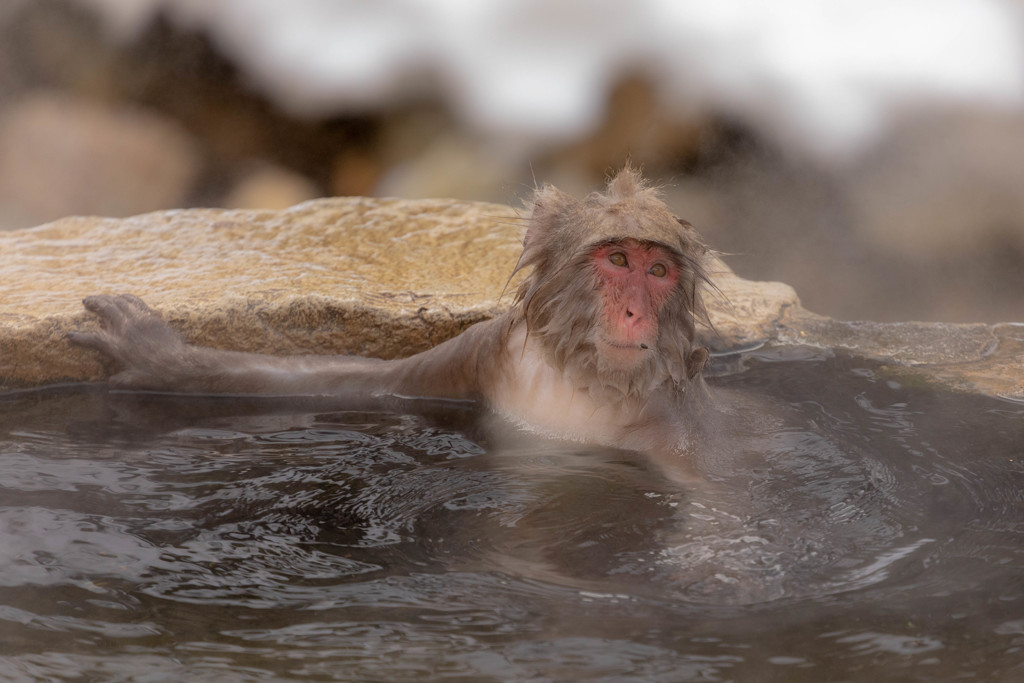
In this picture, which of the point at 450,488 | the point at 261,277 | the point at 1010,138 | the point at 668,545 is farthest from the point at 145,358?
the point at 1010,138

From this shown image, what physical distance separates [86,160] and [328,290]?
4556mm

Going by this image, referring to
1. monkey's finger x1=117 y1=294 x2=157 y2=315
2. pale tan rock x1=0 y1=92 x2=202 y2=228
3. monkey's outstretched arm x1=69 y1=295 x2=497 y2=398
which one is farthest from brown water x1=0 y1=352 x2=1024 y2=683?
pale tan rock x1=0 y1=92 x2=202 y2=228

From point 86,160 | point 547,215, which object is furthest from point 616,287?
point 86,160

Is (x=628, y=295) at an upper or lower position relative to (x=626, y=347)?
upper

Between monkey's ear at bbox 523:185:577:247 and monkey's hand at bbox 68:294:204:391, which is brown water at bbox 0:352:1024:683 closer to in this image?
monkey's hand at bbox 68:294:204:391

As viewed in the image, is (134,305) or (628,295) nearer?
(628,295)

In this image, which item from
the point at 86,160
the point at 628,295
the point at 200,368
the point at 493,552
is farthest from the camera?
the point at 86,160

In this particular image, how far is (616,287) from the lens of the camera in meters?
3.06

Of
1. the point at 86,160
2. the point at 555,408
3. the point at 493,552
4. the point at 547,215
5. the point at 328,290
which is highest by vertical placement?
the point at 86,160

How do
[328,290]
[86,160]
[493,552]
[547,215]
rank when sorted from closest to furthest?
[493,552]
[547,215]
[328,290]
[86,160]

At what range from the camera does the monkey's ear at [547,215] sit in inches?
131

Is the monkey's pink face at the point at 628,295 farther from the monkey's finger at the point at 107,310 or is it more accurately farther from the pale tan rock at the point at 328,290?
the monkey's finger at the point at 107,310

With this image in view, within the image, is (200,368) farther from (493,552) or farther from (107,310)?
(493,552)

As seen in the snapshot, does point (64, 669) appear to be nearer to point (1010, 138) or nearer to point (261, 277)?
point (261, 277)
